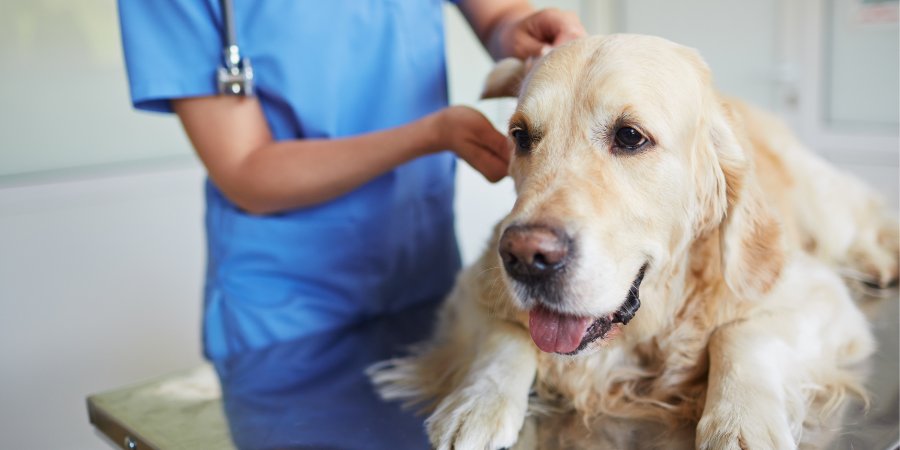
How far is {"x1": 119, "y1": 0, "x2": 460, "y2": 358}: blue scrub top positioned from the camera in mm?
1536

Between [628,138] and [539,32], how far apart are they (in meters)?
0.43

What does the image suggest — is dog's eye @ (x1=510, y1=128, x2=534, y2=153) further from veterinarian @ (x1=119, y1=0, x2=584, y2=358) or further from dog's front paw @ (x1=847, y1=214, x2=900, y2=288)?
dog's front paw @ (x1=847, y1=214, x2=900, y2=288)

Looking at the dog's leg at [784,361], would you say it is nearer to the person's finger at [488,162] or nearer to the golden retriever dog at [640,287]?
the golden retriever dog at [640,287]

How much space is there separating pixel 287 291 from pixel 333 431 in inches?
20.3

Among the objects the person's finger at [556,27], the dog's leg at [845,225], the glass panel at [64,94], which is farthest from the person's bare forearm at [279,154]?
the glass panel at [64,94]

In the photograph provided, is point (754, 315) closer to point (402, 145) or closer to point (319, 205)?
point (402, 145)

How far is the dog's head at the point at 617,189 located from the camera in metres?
1.06

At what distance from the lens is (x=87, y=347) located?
112 inches

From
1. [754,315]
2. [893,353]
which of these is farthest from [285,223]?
[893,353]

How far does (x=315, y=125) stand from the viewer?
1646 mm

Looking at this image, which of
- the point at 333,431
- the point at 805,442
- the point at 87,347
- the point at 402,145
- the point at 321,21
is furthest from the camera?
the point at 87,347

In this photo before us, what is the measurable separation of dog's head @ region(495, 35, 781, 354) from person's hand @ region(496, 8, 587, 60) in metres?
0.18

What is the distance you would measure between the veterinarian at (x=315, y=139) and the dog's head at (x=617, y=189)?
203mm

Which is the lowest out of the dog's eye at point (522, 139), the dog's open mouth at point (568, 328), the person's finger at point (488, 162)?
the dog's open mouth at point (568, 328)
